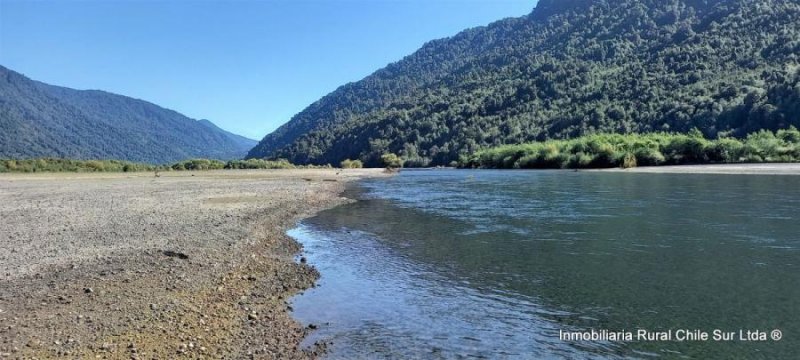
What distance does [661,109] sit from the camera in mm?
161875

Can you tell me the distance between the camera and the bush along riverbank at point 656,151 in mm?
Result: 91500

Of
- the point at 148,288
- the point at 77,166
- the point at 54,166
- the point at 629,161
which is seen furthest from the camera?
the point at 77,166

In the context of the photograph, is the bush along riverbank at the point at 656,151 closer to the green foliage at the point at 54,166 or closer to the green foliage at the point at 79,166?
the green foliage at the point at 79,166

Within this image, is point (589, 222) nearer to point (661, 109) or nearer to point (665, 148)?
point (665, 148)

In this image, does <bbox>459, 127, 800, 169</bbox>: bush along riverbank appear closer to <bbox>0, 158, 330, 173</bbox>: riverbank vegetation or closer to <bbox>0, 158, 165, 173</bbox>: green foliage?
<bbox>0, 158, 330, 173</bbox>: riverbank vegetation

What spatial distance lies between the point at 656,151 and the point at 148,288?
111022 millimetres

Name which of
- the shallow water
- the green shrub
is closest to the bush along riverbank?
the green shrub

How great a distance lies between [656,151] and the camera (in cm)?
10588

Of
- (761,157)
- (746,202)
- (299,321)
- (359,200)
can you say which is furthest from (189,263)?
(761,157)

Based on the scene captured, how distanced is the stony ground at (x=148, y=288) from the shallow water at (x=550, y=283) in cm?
129

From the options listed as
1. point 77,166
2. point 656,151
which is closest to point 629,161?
point 656,151

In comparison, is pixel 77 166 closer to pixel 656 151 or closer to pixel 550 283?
pixel 656 151

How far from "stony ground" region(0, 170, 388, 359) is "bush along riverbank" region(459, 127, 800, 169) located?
9765cm

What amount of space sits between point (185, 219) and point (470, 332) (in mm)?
20577
